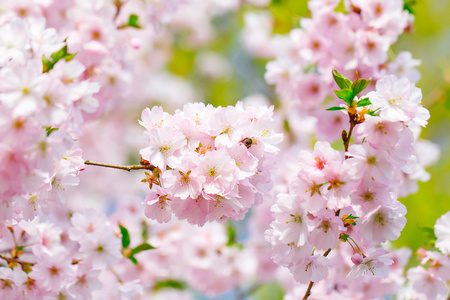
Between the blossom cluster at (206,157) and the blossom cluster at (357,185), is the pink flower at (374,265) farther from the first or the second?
the blossom cluster at (206,157)

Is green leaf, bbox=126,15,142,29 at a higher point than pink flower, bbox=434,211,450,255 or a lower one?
lower

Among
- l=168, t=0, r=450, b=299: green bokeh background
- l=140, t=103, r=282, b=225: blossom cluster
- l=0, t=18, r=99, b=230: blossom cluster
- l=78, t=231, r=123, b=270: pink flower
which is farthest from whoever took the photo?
l=168, t=0, r=450, b=299: green bokeh background

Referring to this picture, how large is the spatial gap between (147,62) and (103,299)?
179 inches

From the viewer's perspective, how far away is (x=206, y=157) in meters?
1.76

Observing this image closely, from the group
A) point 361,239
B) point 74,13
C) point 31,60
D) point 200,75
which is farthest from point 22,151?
point 200,75

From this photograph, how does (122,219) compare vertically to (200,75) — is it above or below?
below

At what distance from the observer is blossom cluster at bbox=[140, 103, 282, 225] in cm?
176

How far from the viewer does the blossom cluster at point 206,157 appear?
176 centimetres

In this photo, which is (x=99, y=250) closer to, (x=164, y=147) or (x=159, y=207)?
(x=159, y=207)

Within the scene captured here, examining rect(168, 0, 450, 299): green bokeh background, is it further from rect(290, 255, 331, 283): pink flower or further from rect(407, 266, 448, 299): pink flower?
rect(290, 255, 331, 283): pink flower

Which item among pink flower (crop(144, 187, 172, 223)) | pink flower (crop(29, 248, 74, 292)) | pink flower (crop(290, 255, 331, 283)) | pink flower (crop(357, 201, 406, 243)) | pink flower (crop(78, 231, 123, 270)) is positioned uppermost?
pink flower (crop(357, 201, 406, 243))

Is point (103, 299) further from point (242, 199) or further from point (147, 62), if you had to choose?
point (147, 62)

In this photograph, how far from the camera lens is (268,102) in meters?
5.53

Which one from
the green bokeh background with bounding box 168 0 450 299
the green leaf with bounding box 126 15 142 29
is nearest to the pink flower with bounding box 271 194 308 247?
the green leaf with bounding box 126 15 142 29
